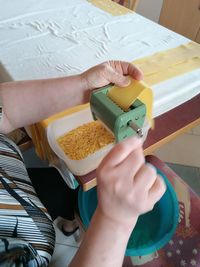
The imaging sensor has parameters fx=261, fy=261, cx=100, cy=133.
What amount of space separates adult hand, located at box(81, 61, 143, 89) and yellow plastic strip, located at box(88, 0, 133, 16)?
0.53 m

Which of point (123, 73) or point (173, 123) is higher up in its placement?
point (123, 73)

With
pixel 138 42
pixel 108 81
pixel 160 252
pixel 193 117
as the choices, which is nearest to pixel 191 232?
pixel 160 252

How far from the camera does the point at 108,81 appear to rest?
63 cm

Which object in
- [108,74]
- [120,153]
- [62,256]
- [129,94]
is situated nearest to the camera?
[120,153]

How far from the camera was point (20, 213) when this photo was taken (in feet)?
1.73

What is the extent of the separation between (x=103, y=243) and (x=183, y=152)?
1.15 m

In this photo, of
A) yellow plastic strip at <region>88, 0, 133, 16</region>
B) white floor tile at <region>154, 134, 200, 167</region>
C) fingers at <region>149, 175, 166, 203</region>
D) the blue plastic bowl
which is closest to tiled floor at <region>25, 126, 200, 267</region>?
white floor tile at <region>154, 134, 200, 167</region>

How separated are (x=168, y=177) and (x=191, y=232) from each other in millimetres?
162

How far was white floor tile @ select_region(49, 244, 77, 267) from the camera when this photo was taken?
0.94m

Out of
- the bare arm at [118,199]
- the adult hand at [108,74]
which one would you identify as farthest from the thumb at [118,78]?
the bare arm at [118,199]

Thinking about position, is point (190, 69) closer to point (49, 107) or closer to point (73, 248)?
point (49, 107)

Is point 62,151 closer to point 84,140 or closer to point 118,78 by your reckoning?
point 84,140

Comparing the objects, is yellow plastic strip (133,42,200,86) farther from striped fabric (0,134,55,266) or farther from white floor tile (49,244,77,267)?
white floor tile (49,244,77,267)

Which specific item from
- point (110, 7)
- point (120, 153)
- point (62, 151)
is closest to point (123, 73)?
point (62, 151)
